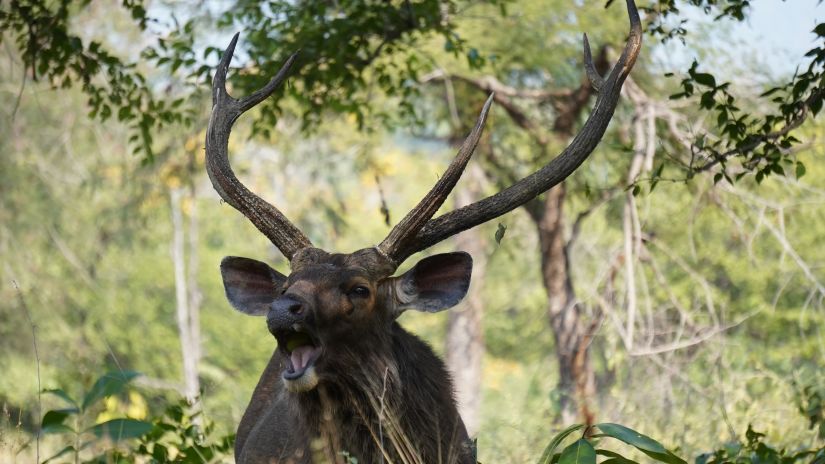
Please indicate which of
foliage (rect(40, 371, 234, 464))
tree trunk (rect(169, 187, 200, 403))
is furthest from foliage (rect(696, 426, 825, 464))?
tree trunk (rect(169, 187, 200, 403))

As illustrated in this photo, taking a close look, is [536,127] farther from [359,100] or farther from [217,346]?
[217,346]

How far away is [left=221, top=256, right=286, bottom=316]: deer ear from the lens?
7.46 metres

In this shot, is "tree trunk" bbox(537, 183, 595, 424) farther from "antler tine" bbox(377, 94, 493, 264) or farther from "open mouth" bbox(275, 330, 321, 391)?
"open mouth" bbox(275, 330, 321, 391)

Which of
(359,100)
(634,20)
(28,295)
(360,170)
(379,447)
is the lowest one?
(379,447)

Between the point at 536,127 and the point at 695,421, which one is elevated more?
the point at 536,127

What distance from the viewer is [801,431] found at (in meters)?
10.2

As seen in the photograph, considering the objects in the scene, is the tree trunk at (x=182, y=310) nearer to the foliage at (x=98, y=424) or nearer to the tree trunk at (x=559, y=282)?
the tree trunk at (x=559, y=282)

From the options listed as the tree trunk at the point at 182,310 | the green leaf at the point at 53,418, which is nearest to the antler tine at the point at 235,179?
the green leaf at the point at 53,418

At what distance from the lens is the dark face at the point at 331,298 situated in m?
6.38

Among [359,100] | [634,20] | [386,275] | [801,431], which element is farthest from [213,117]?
[801,431]

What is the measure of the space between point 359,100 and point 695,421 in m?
4.59

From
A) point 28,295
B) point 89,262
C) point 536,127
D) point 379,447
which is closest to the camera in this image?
point 379,447

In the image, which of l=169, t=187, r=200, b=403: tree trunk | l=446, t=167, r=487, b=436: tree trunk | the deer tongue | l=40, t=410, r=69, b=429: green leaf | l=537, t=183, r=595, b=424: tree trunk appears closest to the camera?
the deer tongue

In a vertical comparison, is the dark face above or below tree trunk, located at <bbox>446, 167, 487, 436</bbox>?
below
